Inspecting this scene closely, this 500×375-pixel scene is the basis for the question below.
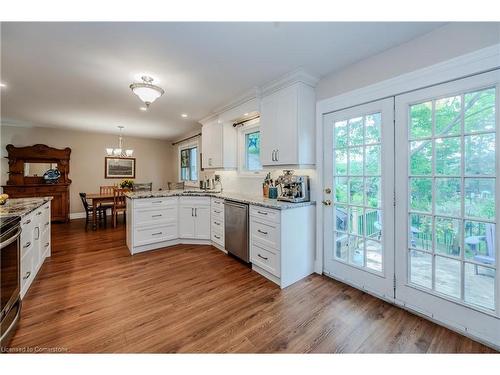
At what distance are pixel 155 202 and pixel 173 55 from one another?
216cm

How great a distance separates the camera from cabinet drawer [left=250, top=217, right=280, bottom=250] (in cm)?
242

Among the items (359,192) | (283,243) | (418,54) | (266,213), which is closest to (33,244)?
(266,213)

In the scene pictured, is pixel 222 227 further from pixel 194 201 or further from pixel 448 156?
pixel 448 156

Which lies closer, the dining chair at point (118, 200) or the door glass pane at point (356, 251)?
the door glass pane at point (356, 251)

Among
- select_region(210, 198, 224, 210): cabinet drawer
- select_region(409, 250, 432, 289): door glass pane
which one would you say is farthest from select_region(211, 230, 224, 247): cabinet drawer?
select_region(409, 250, 432, 289): door glass pane

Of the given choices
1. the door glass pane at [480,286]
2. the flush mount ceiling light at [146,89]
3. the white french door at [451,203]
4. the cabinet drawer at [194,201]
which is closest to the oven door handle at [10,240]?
the flush mount ceiling light at [146,89]

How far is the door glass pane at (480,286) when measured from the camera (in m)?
1.57

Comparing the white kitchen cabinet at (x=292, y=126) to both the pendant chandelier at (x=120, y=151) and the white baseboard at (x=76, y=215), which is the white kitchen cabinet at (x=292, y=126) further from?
the white baseboard at (x=76, y=215)

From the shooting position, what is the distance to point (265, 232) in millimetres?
2574

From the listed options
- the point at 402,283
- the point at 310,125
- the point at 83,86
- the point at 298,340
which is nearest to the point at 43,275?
the point at 83,86

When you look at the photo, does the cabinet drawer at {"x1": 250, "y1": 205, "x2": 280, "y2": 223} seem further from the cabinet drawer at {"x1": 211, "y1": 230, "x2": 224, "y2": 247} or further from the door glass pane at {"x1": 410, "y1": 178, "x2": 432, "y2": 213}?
the door glass pane at {"x1": 410, "y1": 178, "x2": 432, "y2": 213}

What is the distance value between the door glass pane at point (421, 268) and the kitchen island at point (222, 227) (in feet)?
3.34

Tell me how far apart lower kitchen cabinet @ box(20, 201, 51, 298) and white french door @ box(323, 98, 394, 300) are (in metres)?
3.14
